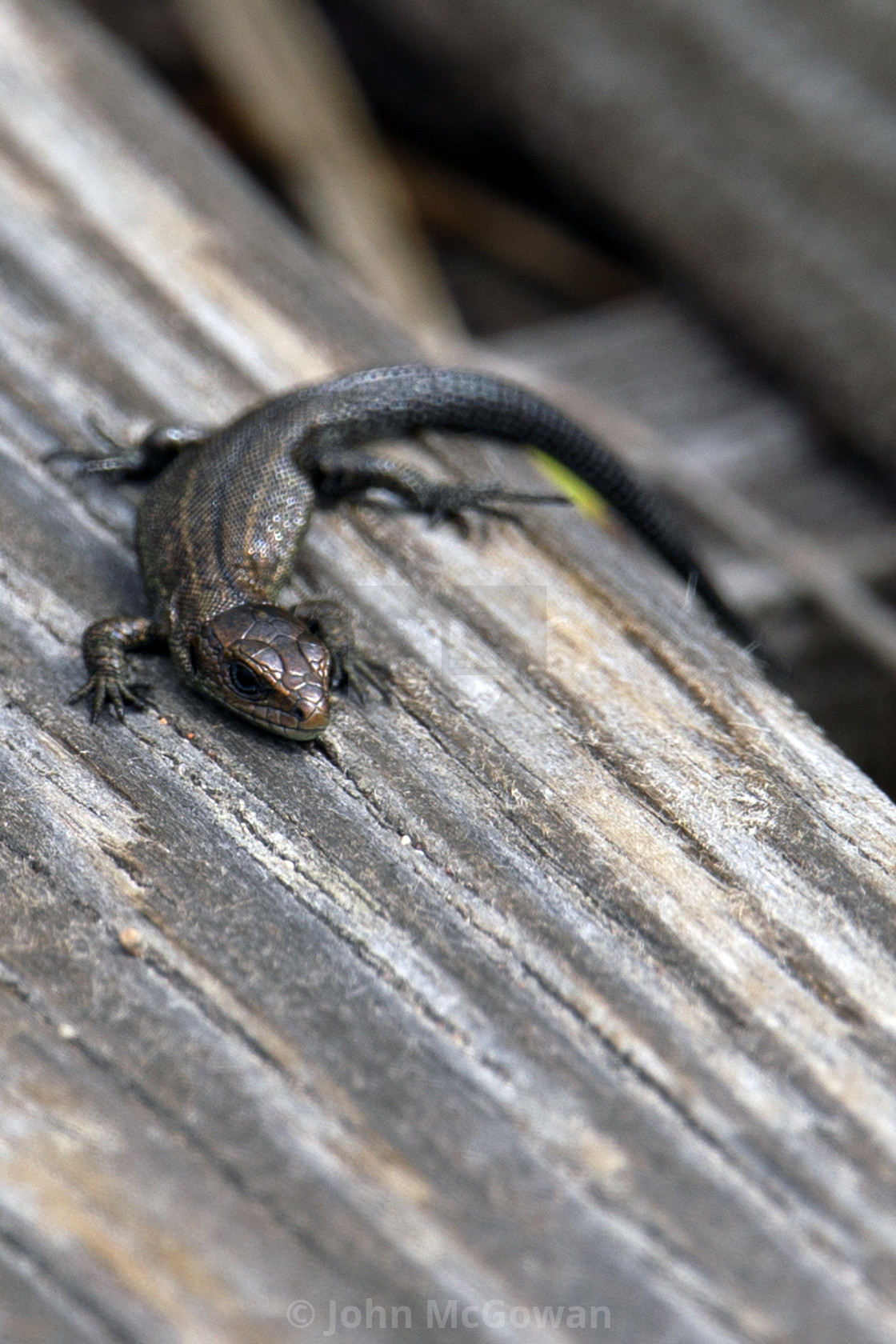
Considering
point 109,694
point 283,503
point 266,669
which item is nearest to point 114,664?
point 109,694

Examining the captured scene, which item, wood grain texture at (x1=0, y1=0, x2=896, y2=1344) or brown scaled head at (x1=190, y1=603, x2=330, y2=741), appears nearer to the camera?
wood grain texture at (x1=0, y1=0, x2=896, y2=1344)

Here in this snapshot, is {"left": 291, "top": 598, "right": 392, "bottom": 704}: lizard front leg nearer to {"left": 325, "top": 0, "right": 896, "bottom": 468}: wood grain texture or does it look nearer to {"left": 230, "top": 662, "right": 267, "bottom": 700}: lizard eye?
{"left": 230, "top": 662, "right": 267, "bottom": 700}: lizard eye

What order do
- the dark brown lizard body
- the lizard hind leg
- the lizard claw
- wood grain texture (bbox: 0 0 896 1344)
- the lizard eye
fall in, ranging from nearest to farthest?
wood grain texture (bbox: 0 0 896 1344) < the lizard claw < the lizard eye < the dark brown lizard body < the lizard hind leg

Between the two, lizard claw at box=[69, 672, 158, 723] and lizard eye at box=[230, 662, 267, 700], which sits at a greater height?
lizard claw at box=[69, 672, 158, 723]

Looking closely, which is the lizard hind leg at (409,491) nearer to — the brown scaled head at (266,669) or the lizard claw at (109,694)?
the brown scaled head at (266,669)

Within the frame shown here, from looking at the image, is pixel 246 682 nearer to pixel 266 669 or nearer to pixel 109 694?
pixel 266 669

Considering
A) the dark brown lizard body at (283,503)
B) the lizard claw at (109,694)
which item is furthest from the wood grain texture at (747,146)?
the lizard claw at (109,694)

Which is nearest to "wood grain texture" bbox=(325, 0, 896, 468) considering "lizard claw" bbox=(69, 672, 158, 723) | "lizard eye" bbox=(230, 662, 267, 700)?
"lizard eye" bbox=(230, 662, 267, 700)
